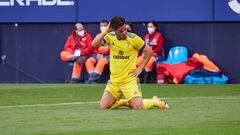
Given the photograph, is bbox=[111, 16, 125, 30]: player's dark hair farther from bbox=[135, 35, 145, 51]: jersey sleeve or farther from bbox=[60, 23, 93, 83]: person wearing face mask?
bbox=[60, 23, 93, 83]: person wearing face mask

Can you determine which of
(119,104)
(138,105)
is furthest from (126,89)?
(119,104)

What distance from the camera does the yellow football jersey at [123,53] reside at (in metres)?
14.2

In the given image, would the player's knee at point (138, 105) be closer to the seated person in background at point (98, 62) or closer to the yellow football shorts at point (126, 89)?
the yellow football shorts at point (126, 89)

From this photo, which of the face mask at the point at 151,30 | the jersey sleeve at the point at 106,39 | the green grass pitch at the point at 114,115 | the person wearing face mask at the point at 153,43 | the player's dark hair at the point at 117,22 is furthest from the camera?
the face mask at the point at 151,30

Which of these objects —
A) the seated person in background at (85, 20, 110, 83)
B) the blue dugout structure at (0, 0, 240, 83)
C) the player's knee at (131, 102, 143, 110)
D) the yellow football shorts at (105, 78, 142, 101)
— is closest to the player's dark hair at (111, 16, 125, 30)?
the yellow football shorts at (105, 78, 142, 101)

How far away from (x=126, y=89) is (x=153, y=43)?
9277mm

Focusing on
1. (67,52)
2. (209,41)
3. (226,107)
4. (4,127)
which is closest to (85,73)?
(67,52)

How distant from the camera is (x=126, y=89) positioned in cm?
1422

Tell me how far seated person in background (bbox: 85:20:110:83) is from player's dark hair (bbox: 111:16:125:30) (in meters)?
9.81

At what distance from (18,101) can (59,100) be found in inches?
34.3

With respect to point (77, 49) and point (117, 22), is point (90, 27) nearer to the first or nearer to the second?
point (77, 49)

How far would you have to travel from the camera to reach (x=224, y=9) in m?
23.3

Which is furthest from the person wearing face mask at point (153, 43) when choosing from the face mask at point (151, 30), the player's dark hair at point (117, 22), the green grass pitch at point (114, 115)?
the player's dark hair at point (117, 22)

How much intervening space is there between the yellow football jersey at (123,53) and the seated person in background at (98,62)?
922cm
